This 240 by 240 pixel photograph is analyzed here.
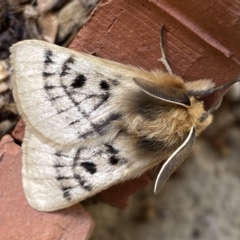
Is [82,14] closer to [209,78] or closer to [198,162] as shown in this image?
[209,78]

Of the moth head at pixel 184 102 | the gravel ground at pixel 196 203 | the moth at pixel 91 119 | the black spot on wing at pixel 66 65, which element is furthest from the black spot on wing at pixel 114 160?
the gravel ground at pixel 196 203

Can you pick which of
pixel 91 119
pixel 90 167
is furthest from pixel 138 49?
pixel 90 167

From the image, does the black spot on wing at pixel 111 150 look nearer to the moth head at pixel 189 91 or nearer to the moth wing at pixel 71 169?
the moth wing at pixel 71 169

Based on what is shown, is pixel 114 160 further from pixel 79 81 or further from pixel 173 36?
pixel 173 36

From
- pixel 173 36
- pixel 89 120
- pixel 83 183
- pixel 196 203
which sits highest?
pixel 173 36

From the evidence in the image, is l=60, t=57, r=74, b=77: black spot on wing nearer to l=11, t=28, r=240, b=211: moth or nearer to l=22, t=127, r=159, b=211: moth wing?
l=11, t=28, r=240, b=211: moth
